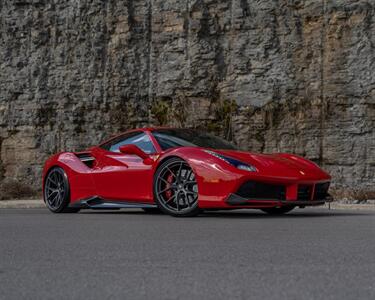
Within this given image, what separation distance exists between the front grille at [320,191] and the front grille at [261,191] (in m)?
0.56

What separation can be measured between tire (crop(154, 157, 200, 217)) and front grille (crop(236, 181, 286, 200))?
2.03 ft

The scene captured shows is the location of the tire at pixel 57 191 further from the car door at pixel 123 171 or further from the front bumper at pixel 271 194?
the front bumper at pixel 271 194

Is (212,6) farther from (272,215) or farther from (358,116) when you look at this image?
(272,215)

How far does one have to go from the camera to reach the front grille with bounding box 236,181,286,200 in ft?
30.2

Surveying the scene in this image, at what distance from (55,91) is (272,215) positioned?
40.4ft

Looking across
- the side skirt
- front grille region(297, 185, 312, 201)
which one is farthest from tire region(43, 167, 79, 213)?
front grille region(297, 185, 312, 201)

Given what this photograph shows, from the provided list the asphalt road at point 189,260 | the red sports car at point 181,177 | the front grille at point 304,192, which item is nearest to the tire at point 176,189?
the red sports car at point 181,177

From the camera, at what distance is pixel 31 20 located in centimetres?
2192

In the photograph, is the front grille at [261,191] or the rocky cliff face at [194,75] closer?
the front grille at [261,191]

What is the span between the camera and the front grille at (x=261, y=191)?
920cm

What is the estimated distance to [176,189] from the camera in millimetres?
9594

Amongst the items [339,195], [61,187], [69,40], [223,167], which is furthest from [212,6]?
[223,167]

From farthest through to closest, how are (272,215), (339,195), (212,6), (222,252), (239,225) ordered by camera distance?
(212,6) → (339,195) → (272,215) → (239,225) → (222,252)

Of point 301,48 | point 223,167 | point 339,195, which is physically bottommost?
point 339,195
